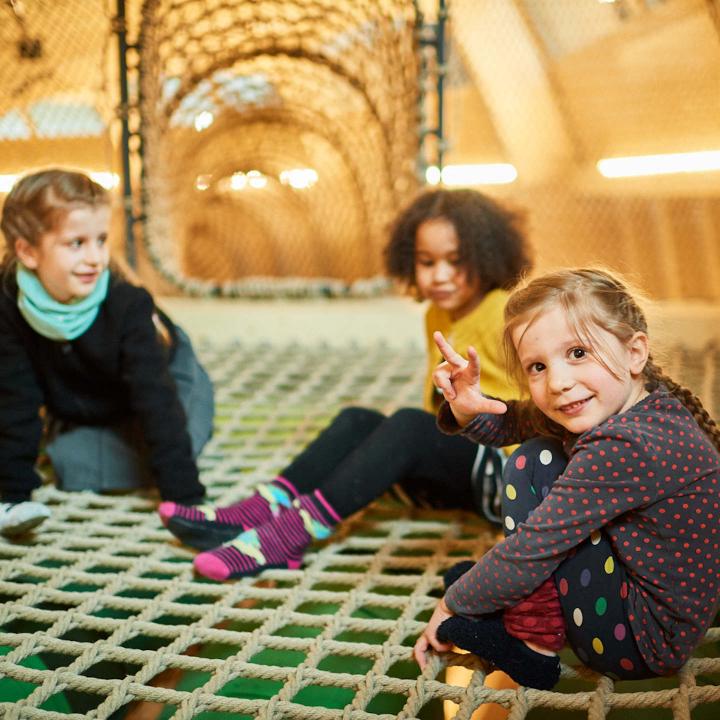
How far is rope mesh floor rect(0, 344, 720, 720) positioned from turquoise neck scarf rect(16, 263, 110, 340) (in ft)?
0.86

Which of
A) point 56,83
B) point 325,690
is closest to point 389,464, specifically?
point 325,690

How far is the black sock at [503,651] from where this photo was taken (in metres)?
0.76

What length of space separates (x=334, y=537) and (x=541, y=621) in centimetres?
45

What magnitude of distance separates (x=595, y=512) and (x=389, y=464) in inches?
16.1

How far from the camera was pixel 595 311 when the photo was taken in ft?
2.38

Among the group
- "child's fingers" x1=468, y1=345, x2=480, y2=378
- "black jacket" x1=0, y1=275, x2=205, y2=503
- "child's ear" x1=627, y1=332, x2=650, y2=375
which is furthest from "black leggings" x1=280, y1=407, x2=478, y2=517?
"child's ear" x1=627, y1=332, x2=650, y2=375

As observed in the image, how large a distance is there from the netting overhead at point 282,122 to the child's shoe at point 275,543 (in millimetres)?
970

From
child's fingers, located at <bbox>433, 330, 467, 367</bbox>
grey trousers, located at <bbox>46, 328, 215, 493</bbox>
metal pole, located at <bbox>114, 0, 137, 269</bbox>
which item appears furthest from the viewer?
metal pole, located at <bbox>114, 0, 137, 269</bbox>

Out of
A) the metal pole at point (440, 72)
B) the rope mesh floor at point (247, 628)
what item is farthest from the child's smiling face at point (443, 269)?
the metal pole at point (440, 72)

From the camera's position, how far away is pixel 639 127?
2.28 m

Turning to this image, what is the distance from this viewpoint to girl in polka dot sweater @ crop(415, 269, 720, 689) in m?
0.69

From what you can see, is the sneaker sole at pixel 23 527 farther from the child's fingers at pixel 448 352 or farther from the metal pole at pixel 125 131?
the metal pole at pixel 125 131

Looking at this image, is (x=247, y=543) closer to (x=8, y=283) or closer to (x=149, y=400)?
(x=149, y=400)

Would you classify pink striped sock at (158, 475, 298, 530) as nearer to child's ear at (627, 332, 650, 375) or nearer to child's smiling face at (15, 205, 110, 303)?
child's smiling face at (15, 205, 110, 303)
